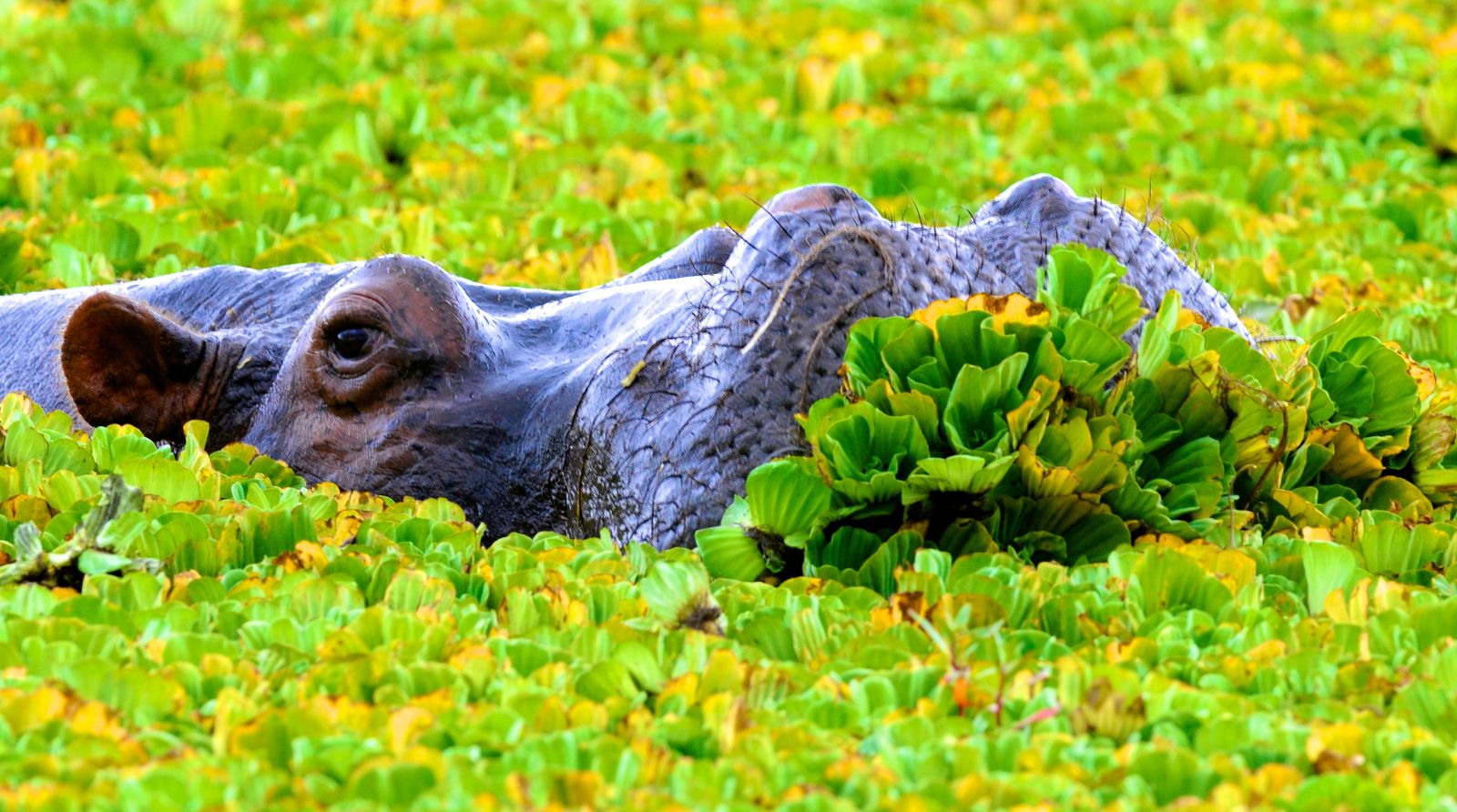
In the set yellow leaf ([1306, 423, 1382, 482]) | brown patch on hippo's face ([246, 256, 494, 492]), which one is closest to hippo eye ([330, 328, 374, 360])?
brown patch on hippo's face ([246, 256, 494, 492])

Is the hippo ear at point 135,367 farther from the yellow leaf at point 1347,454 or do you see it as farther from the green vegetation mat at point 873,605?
the yellow leaf at point 1347,454

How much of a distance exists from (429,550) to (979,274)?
0.91 m

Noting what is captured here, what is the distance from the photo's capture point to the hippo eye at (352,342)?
3279mm

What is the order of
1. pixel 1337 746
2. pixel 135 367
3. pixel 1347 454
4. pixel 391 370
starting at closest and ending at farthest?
pixel 1337 746 → pixel 1347 454 → pixel 391 370 → pixel 135 367

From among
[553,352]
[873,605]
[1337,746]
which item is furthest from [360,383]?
[1337,746]

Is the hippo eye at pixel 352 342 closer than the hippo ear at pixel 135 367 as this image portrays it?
Yes

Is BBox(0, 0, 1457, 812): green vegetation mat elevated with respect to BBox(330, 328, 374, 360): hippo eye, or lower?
lower

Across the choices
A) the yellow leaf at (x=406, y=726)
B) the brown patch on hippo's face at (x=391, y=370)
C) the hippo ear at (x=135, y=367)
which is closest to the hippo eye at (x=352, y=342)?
the brown patch on hippo's face at (x=391, y=370)

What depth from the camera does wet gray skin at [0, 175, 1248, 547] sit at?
2.82 meters

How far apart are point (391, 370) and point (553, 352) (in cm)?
28

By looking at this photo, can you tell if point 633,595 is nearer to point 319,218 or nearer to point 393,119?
point 319,218

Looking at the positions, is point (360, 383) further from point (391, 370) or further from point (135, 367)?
point (135, 367)

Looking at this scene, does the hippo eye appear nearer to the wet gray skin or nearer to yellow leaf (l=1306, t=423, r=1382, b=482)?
the wet gray skin

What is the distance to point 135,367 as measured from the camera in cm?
351
